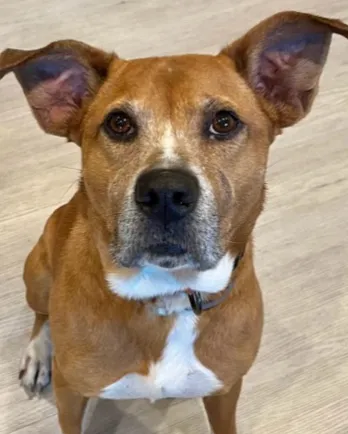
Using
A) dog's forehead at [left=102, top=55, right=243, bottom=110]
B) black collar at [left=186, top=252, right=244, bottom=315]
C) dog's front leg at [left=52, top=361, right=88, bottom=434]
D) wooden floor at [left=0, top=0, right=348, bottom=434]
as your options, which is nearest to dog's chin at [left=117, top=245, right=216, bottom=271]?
black collar at [left=186, top=252, right=244, bottom=315]

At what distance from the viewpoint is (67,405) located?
1.65 m

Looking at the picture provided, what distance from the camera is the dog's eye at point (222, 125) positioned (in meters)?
1.30

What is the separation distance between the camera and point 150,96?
1297mm

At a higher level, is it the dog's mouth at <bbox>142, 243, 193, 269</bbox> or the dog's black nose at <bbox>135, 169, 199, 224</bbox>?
the dog's black nose at <bbox>135, 169, 199, 224</bbox>

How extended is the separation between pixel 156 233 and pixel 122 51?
5.64ft

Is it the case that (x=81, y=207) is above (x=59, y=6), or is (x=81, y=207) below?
above

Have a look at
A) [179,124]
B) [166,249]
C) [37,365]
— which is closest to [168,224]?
[166,249]

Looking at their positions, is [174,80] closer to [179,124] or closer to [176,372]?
[179,124]

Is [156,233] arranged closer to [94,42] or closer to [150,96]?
[150,96]

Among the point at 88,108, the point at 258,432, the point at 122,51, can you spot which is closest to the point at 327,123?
the point at 122,51

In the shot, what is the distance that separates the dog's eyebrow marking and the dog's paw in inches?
34.9

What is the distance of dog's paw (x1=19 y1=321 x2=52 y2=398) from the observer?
1917 mm

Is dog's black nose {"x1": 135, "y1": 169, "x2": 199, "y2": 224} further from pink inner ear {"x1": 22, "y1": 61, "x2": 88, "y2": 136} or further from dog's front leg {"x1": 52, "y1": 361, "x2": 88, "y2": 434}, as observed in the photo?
dog's front leg {"x1": 52, "y1": 361, "x2": 88, "y2": 434}

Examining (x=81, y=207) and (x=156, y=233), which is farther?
(x=81, y=207)
